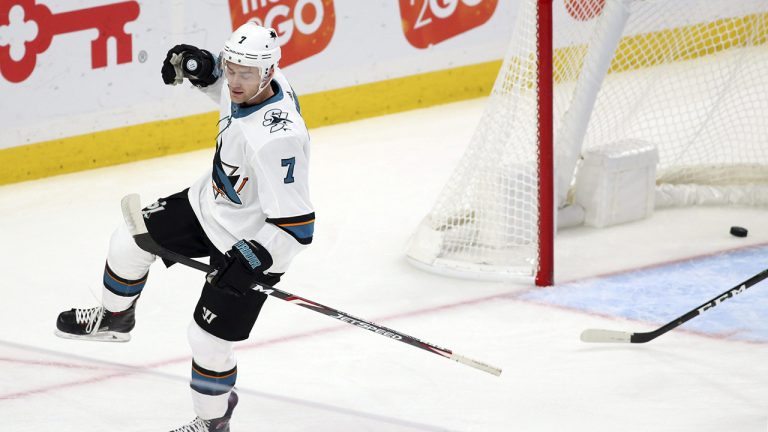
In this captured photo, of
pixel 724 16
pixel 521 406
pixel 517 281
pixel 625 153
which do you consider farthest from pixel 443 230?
pixel 724 16

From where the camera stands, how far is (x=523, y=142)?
5.11 metres

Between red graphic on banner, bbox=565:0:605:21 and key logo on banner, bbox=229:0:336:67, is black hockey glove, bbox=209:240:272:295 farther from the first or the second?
key logo on banner, bbox=229:0:336:67

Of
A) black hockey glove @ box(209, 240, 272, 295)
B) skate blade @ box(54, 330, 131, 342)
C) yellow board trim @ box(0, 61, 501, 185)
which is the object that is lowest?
yellow board trim @ box(0, 61, 501, 185)

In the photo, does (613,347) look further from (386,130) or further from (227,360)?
(386,130)

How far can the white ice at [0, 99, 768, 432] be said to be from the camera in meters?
3.71

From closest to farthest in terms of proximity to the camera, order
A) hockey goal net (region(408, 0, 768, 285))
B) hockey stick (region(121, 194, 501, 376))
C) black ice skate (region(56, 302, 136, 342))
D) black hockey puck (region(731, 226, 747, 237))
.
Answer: hockey stick (region(121, 194, 501, 376))
black ice skate (region(56, 302, 136, 342))
hockey goal net (region(408, 0, 768, 285))
black hockey puck (region(731, 226, 747, 237))

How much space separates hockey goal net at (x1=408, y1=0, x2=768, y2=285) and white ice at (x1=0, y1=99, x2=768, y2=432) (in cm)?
16

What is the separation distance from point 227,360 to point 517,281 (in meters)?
1.78

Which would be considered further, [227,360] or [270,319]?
[270,319]

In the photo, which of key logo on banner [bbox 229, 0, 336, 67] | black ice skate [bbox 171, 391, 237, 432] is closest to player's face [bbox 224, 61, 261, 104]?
black ice skate [bbox 171, 391, 237, 432]

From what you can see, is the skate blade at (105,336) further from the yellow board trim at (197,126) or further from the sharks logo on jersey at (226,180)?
the yellow board trim at (197,126)

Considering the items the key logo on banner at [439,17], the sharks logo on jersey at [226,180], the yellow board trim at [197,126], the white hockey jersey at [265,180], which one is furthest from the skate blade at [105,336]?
the key logo on banner at [439,17]

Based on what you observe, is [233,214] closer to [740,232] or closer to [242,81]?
[242,81]

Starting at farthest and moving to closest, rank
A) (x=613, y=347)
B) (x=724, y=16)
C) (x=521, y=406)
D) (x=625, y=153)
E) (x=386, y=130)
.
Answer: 1. (x=386, y=130)
2. (x=724, y=16)
3. (x=625, y=153)
4. (x=613, y=347)
5. (x=521, y=406)
